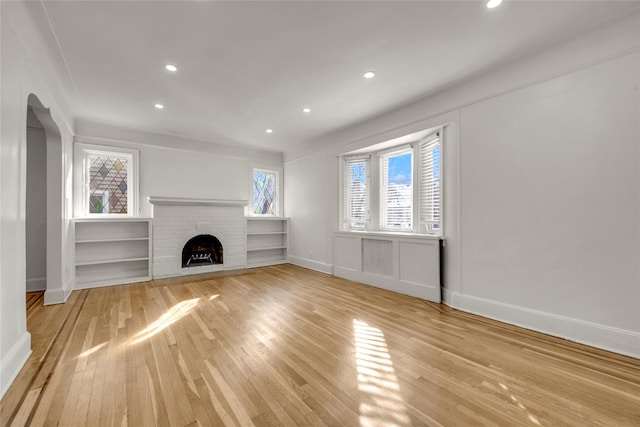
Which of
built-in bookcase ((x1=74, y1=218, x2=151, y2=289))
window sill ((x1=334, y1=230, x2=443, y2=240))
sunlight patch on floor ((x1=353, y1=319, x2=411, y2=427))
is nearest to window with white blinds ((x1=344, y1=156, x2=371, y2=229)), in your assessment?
window sill ((x1=334, y1=230, x2=443, y2=240))

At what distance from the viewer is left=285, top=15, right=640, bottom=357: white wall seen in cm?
230

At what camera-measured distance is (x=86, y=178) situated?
4742 mm

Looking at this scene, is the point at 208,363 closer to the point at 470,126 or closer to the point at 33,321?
the point at 33,321

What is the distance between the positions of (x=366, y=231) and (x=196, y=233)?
3435 millimetres

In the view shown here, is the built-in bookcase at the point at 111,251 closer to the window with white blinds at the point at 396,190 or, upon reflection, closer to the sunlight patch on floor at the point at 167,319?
the sunlight patch on floor at the point at 167,319

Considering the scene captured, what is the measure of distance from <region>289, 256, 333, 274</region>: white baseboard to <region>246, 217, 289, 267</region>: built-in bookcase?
39 centimetres

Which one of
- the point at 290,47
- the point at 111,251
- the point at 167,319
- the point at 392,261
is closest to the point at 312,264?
the point at 392,261

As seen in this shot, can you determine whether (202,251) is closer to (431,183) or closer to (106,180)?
(106,180)

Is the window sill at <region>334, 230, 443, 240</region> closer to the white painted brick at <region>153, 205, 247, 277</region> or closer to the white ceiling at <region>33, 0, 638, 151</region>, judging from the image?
the white ceiling at <region>33, 0, 638, 151</region>

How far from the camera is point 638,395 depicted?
175 centimetres

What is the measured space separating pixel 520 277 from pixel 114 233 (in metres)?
6.25

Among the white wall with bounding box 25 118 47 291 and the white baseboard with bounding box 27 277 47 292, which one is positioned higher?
the white wall with bounding box 25 118 47 291

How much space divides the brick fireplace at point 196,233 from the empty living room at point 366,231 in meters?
0.34

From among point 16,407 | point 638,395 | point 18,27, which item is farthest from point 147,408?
point 638,395
